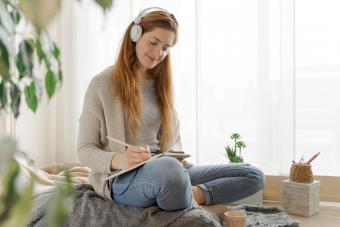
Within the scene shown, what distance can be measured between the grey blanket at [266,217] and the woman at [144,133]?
0.38ft

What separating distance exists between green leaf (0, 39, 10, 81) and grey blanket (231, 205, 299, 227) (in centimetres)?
148

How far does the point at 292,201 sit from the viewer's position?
79.0 inches

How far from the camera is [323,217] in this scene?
77.7 inches

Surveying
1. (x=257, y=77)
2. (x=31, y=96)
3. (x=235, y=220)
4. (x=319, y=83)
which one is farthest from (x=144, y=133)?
(x=31, y=96)

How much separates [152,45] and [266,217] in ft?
2.82

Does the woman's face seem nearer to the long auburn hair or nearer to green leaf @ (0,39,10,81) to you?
the long auburn hair

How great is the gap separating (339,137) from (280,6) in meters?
0.74

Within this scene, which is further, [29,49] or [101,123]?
[101,123]

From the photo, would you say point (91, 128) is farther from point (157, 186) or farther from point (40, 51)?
point (40, 51)

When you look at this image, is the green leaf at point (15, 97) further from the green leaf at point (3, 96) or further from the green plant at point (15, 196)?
the green plant at point (15, 196)

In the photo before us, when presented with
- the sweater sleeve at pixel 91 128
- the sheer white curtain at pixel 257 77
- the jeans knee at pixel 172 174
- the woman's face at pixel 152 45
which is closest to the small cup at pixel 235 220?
the jeans knee at pixel 172 174

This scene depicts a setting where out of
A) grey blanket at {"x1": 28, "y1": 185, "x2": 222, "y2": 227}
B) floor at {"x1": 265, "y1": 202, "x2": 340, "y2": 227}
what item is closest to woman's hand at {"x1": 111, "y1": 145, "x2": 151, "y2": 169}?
grey blanket at {"x1": 28, "y1": 185, "x2": 222, "y2": 227}

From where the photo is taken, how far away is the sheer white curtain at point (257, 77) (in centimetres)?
222

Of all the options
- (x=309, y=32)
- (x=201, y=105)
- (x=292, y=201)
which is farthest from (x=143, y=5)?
(x=292, y=201)
